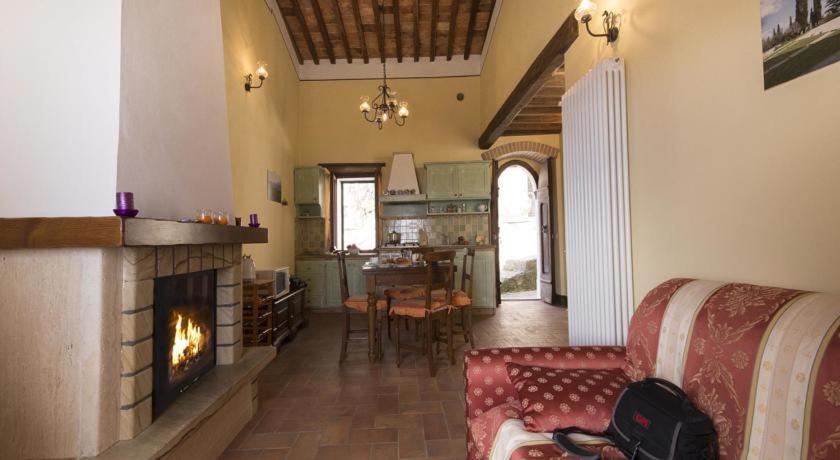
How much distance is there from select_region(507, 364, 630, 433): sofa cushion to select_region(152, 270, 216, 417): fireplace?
1583 millimetres

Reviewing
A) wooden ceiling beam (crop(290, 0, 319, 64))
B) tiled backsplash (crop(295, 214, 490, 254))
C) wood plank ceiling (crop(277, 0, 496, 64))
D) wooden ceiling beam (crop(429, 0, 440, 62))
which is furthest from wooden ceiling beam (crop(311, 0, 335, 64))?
tiled backsplash (crop(295, 214, 490, 254))

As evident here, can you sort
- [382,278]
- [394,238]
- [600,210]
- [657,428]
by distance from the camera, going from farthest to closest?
[394,238] → [382,278] → [600,210] → [657,428]

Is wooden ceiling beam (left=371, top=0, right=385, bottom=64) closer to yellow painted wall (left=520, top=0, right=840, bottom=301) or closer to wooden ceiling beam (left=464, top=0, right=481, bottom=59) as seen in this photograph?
wooden ceiling beam (left=464, top=0, right=481, bottom=59)

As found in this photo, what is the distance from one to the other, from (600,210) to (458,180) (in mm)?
4009

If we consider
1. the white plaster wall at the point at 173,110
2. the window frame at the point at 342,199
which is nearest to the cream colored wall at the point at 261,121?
the window frame at the point at 342,199

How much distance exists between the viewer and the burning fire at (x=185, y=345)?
5.97 ft

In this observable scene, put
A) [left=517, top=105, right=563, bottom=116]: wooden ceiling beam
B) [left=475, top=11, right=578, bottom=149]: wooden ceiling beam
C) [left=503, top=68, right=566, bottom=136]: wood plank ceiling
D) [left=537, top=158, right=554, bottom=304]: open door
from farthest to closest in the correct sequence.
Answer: [left=537, top=158, right=554, bottom=304]: open door
[left=517, top=105, right=563, bottom=116]: wooden ceiling beam
[left=503, top=68, right=566, bottom=136]: wood plank ceiling
[left=475, top=11, right=578, bottom=149]: wooden ceiling beam

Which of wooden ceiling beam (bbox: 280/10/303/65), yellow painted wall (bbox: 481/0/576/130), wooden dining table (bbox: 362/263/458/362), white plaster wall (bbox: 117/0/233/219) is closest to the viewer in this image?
white plaster wall (bbox: 117/0/233/219)

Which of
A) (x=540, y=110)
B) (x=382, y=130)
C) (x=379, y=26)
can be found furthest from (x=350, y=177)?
(x=540, y=110)

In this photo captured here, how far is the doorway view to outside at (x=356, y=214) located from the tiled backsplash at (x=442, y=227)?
15.9 inches

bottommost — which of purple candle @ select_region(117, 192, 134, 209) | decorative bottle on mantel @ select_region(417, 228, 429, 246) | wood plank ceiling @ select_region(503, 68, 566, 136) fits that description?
decorative bottle on mantel @ select_region(417, 228, 429, 246)

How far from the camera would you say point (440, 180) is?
602cm

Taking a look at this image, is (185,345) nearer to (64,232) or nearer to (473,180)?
(64,232)

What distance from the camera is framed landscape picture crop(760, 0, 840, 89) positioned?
0.98m
